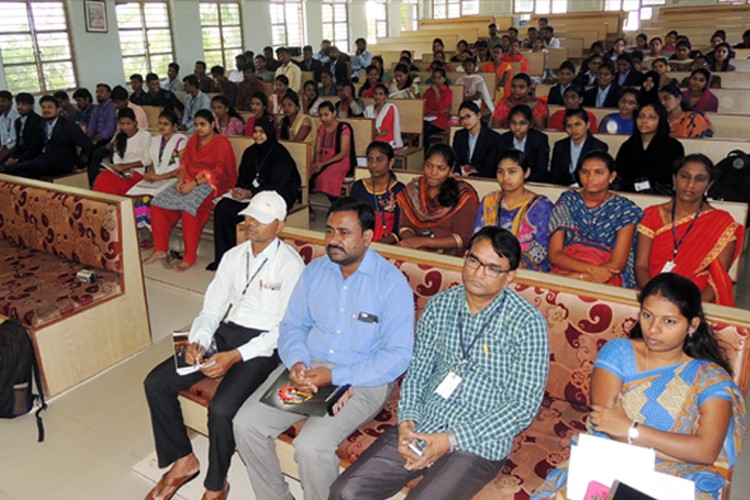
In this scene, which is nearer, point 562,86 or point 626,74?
point 562,86

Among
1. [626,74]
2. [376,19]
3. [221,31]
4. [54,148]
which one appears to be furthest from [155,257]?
[376,19]

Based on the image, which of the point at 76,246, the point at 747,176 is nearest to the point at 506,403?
the point at 76,246

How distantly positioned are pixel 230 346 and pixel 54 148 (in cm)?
426

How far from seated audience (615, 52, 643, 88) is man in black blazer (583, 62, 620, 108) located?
46cm

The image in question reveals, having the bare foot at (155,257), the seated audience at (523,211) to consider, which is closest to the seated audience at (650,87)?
the seated audience at (523,211)

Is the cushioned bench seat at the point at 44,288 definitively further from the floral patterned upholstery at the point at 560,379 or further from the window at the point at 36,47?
the window at the point at 36,47

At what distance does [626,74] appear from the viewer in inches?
275

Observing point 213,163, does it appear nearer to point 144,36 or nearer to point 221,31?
point 144,36

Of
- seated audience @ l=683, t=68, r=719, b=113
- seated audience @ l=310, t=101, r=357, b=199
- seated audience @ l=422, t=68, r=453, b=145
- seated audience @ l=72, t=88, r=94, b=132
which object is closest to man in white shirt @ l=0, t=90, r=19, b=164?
seated audience @ l=72, t=88, r=94, b=132

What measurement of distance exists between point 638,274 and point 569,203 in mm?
448

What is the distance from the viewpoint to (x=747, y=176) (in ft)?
12.8

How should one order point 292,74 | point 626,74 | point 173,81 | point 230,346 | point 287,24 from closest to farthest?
point 230,346
point 626,74
point 292,74
point 173,81
point 287,24

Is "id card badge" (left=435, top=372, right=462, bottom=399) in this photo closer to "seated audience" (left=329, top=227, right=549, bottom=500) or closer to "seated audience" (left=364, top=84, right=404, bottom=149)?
"seated audience" (left=329, top=227, right=549, bottom=500)

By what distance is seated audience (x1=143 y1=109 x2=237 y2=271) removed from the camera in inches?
178
